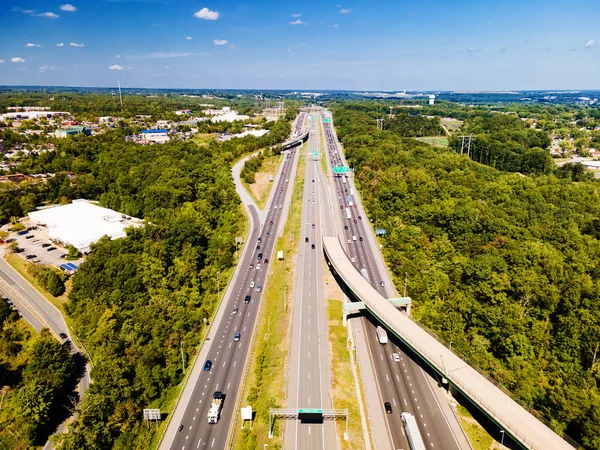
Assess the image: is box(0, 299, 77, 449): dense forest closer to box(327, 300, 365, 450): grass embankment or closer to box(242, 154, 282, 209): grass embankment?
box(327, 300, 365, 450): grass embankment

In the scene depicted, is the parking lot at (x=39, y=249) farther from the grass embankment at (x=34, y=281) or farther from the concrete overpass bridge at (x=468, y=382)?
the concrete overpass bridge at (x=468, y=382)

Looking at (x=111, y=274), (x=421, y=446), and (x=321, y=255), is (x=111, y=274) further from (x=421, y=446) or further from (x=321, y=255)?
(x=421, y=446)

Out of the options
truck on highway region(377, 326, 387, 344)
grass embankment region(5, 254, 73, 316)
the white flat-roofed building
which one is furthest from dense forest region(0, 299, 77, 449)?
truck on highway region(377, 326, 387, 344)

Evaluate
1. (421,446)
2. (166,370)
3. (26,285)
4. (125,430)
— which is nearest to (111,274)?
(26,285)

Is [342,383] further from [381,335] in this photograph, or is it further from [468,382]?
[468,382]

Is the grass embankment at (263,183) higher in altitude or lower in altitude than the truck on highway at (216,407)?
higher

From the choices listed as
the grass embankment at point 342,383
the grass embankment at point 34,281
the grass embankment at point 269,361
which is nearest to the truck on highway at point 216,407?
the grass embankment at point 269,361

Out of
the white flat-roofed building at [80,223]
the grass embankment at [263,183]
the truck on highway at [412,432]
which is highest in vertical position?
the grass embankment at [263,183]
